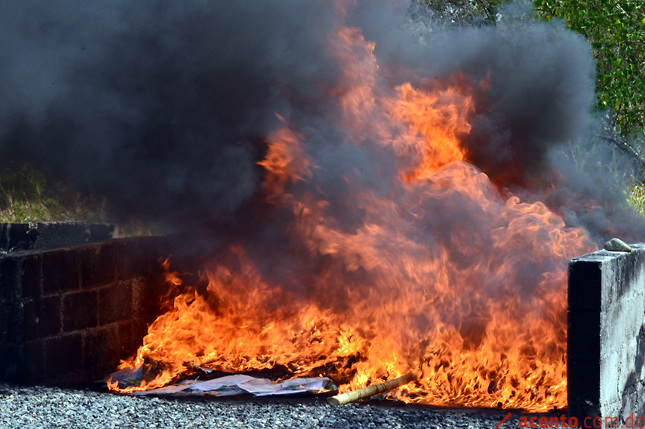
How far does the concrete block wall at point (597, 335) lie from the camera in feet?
A: 17.5

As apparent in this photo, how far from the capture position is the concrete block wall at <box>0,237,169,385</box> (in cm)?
658

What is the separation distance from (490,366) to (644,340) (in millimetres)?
1289

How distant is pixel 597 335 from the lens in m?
5.33

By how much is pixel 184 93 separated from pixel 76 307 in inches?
94.1

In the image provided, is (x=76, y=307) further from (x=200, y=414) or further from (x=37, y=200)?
(x=200, y=414)

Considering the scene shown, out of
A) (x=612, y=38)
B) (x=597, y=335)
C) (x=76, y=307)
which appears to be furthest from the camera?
(x=612, y=38)

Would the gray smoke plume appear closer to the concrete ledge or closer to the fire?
the fire

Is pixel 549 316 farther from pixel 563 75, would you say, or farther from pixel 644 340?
pixel 563 75

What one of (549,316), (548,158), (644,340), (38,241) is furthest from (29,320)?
(548,158)

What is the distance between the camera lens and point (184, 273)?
8594 mm

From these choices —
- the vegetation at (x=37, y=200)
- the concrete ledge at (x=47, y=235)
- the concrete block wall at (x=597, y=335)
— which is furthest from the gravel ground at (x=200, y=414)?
the vegetation at (x=37, y=200)

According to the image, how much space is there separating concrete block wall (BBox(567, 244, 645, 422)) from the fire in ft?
1.74

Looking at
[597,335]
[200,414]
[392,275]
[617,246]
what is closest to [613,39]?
[392,275]

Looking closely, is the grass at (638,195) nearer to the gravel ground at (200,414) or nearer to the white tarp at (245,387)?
the white tarp at (245,387)
